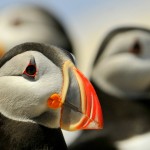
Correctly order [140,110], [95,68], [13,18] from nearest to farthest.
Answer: [140,110] → [95,68] → [13,18]

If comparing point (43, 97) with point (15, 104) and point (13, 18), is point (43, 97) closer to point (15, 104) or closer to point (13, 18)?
point (15, 104)

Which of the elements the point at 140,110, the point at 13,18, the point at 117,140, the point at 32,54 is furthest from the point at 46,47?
the point at 13,18

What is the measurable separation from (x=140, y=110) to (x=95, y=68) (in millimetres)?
844

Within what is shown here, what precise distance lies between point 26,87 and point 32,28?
690cm

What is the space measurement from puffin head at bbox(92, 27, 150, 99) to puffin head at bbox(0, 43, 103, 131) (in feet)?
13.0

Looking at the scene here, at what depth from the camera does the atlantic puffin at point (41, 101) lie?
3430 mm

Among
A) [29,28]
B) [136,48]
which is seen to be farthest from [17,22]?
[136,48]

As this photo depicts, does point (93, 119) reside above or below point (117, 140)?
above

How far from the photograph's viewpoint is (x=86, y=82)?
3.45 m

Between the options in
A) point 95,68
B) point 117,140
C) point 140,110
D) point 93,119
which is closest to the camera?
point 93,119

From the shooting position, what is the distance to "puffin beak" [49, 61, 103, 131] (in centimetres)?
343

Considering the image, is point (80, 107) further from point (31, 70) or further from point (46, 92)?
point (31, 70)

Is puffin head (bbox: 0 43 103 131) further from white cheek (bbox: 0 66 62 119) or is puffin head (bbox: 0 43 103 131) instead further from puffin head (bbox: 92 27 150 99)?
puffin head (bbox: 92 27 150 99)

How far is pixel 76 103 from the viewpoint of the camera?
345cm
